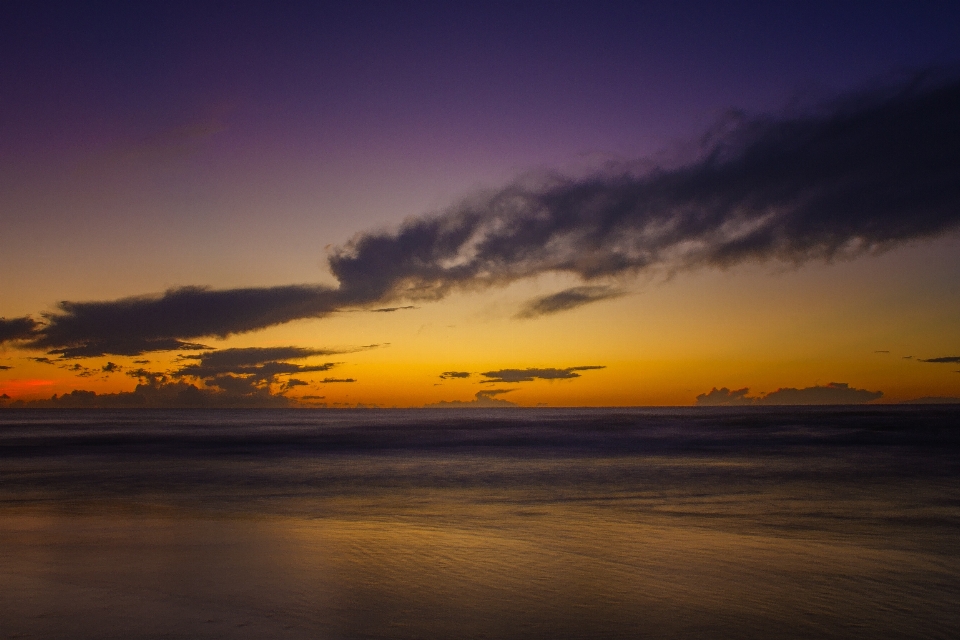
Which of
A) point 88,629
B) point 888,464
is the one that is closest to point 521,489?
point 88,629

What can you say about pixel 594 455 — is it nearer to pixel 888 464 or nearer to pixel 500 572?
pixel 888 464

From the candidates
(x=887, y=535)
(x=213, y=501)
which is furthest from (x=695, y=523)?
(x=213, y=501)

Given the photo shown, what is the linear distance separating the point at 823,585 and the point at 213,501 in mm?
12675

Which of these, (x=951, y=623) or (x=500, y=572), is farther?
(x=500, y=572)

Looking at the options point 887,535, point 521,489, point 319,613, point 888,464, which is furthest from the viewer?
point 888,464

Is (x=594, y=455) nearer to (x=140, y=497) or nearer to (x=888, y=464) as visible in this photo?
(x=888, y=464)

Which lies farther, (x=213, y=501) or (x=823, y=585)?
(x=213, y=501)

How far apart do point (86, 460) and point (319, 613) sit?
27760 millimetres

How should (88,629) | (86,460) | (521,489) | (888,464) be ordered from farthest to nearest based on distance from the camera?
(86,460) → (888,464) → (521,489) → (88,629)

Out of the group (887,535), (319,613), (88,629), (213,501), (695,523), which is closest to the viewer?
(88,629)

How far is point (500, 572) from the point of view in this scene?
7.63 meters

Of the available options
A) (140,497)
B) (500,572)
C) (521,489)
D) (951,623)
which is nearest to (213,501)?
(140,497)

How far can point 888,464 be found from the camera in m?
25.3

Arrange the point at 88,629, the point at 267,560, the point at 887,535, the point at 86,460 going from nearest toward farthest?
the point at 88,629 → the point at 267,560 → the point at 887,535 → the point at 86,460
